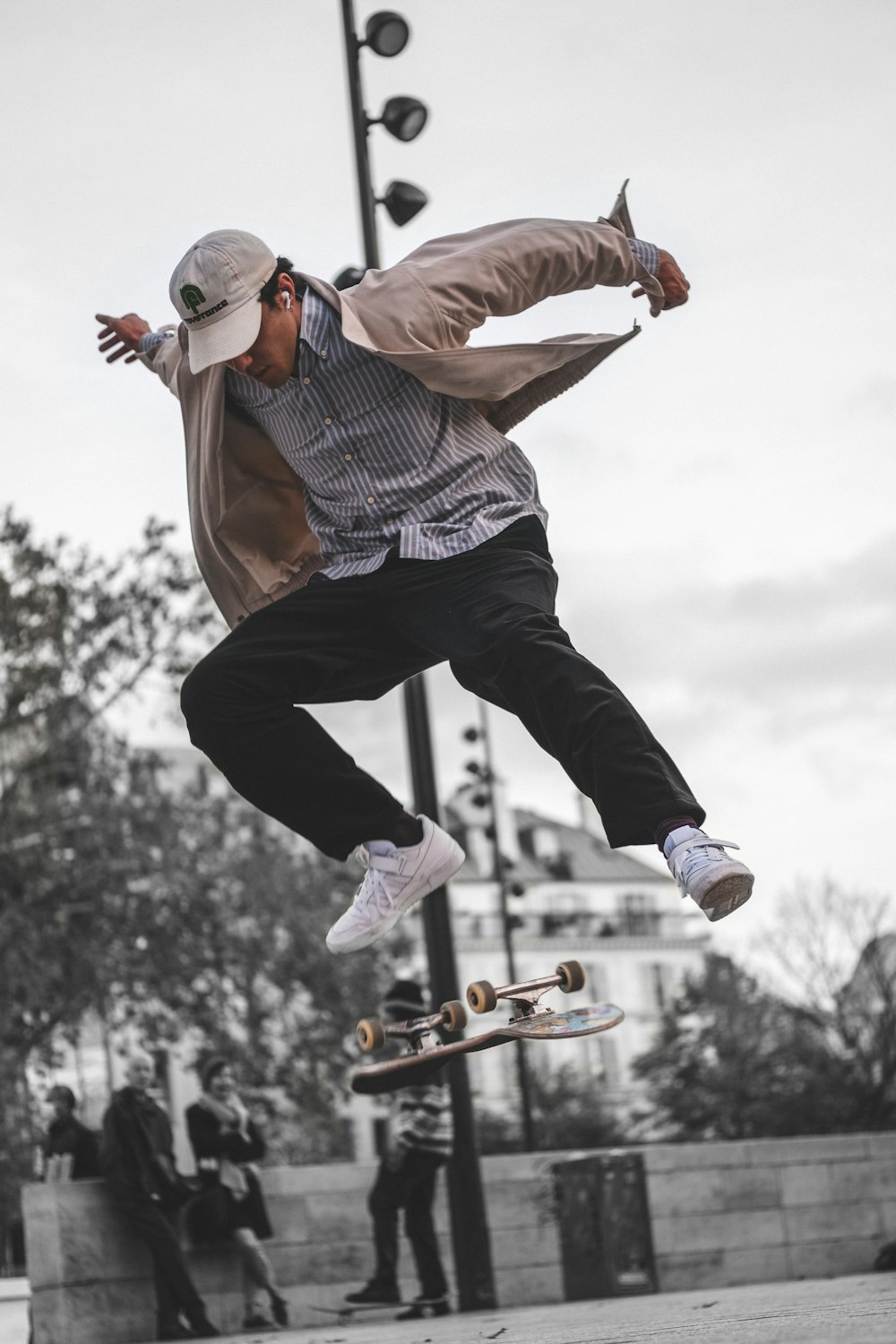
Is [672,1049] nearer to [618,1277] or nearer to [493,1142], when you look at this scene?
[493,1142]

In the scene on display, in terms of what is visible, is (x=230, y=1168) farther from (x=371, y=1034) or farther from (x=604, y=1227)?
(x=371, y=1034)

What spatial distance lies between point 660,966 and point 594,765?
75.9m

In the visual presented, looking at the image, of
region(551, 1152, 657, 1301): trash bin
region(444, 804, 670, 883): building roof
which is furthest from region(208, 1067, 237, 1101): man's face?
region(444, 804, 670, 883): building roof

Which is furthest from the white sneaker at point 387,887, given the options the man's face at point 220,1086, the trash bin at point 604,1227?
the trash bin at point 604,1227

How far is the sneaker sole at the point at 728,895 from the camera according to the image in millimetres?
3602

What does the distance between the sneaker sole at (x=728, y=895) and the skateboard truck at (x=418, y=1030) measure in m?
1.66

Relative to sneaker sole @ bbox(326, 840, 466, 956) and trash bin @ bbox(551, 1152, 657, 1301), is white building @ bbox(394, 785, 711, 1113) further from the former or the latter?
sneaker sole @ bbox(326, 840, 466, 956)

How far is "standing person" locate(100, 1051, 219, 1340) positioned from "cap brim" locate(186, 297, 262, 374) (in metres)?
6.41

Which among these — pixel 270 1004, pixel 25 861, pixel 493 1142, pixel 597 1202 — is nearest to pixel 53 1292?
pixel 597 1202

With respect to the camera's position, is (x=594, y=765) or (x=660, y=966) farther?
(x=660, y=966)

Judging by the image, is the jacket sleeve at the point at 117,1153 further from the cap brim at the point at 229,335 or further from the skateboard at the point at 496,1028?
the cap brim at the point at 229,335

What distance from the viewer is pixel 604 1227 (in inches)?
460

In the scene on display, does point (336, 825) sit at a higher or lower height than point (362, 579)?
lower

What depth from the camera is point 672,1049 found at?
49844 mm
